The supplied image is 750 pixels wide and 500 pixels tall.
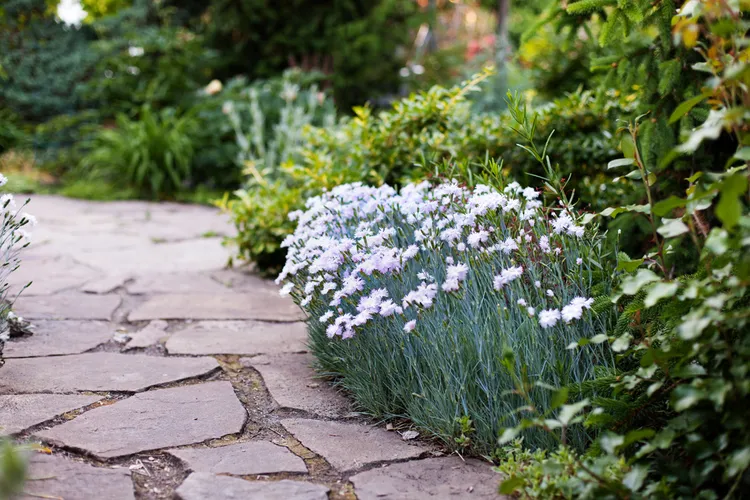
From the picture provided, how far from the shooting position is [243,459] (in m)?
1.82

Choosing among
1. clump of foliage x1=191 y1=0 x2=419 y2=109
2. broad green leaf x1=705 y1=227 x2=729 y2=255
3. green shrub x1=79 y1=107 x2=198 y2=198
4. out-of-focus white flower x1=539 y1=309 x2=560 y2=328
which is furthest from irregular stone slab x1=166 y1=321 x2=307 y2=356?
clump of foliage x1=191 y1=0 x2=419 y2=109

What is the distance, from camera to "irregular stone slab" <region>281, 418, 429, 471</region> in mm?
1848

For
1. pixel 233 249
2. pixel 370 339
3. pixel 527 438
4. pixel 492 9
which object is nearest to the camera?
pixel 527 438

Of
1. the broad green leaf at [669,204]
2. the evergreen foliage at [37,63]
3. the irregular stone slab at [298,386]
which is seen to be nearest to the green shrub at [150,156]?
the evergreen foliage at [37,63]

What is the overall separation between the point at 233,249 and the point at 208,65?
4.75 meters

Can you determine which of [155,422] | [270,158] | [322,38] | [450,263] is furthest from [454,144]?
[322,38]

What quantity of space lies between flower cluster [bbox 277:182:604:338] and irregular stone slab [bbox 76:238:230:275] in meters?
1.84

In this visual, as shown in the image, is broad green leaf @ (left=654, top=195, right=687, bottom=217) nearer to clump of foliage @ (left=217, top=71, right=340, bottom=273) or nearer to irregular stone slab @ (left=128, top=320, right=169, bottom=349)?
irregular stone slab @ (left=128, top=320, right=169, bottom=349)

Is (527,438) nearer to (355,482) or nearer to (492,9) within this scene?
(355,482)

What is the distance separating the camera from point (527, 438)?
70.2 inches

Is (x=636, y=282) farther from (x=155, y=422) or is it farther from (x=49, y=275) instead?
(x=49, y=275)

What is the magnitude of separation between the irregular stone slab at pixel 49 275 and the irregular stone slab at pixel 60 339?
20.6 inches

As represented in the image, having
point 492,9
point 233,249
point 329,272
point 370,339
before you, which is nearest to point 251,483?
point 370,339

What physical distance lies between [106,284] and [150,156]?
365cm
